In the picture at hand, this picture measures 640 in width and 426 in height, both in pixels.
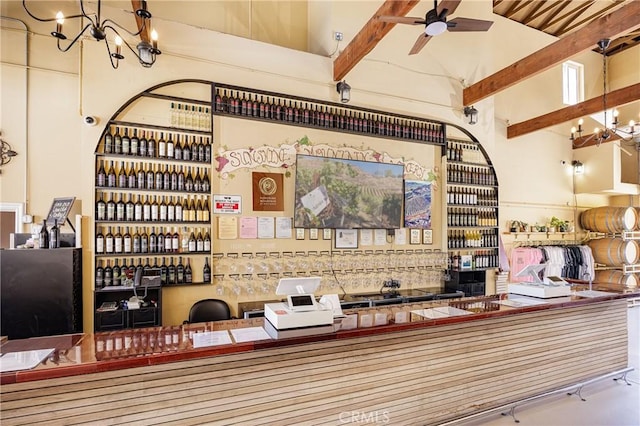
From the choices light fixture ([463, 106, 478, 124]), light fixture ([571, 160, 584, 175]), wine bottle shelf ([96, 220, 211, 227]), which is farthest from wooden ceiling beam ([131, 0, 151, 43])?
light fixture ([571, 160, 584, 175])

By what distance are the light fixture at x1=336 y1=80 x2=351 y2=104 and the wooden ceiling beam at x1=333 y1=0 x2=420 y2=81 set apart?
0.08 m

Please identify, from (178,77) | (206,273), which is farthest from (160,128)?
(206,273)

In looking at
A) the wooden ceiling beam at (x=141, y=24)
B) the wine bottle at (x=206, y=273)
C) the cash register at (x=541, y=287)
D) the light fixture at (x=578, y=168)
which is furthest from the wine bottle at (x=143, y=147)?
the light fixture at (x=578, y=168)

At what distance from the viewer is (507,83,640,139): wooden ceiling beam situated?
18.5ft

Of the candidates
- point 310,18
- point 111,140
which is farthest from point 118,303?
point 310,18

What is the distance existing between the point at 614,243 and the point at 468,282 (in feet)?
16.3

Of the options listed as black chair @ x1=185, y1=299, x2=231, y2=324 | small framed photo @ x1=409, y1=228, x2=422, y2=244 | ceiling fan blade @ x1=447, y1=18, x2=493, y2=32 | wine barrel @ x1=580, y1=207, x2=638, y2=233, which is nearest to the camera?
ceiling fan blade @ x1=447, y1=18, x2=493, y2=32

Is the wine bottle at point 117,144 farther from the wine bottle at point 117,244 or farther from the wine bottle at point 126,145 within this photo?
the wine bottle at point 117,244

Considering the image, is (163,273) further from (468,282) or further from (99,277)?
(468,282)

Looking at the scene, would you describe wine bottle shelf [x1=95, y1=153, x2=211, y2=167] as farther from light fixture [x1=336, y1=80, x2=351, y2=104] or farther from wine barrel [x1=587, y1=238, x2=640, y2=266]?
wine barrel [x1=587, y1=238, x2=640, y2=266]

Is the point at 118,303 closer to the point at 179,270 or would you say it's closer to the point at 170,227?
the point at 179,270

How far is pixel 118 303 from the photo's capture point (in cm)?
382

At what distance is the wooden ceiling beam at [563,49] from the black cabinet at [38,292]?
6173mm

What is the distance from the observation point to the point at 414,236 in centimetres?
565
